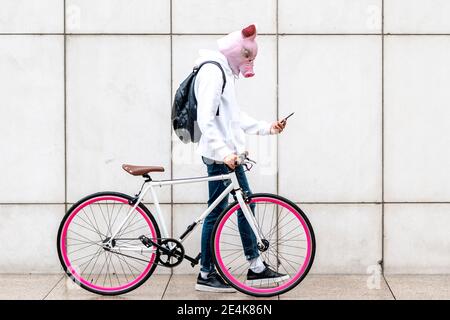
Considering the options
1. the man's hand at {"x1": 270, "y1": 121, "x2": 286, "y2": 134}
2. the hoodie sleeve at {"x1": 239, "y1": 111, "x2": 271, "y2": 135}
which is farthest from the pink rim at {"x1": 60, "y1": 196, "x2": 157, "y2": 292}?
the man's hand at {"x1": 270, "y1": 121, "x2": 286, "y2": 134}

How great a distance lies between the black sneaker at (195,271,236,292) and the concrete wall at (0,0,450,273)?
555 mm

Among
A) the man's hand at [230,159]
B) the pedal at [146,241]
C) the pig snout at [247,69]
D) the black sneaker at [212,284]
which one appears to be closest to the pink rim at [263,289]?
the black sneaker at [212,284]

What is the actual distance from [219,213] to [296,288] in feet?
3.02

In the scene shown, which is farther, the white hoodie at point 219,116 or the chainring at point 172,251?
the chainring at point 172,251

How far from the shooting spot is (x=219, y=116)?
7133mm

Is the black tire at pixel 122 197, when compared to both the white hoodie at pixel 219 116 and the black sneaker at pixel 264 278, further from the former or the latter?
the black sneaker at pixel 264 278

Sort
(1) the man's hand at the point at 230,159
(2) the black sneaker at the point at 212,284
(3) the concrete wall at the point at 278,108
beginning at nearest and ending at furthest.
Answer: (1) the man's hand at the point at 230,159 → (2) the black sneaker at the point at 212,284 → (3) the concrete wall at the point at 278,108

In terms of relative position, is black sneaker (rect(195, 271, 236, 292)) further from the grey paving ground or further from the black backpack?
the black backpack

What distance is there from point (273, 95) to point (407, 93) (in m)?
1.14

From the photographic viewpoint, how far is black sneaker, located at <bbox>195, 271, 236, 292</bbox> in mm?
7461

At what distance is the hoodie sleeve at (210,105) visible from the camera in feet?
22.7

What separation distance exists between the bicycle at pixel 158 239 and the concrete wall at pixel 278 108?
0.76 ft
